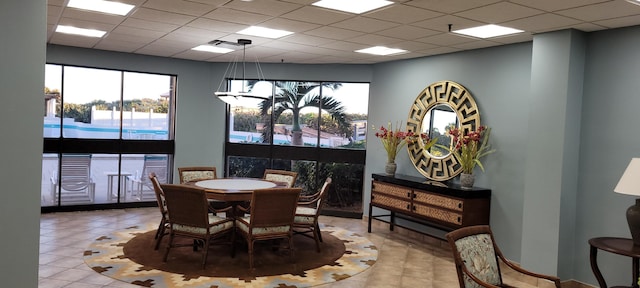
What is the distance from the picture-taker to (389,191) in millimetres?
6660

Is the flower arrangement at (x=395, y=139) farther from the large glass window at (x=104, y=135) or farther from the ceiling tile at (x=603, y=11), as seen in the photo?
the large glass window at (x=104, y=135)

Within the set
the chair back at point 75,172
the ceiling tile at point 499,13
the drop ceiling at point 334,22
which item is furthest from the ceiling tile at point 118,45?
the ceiling tile at point 499,13

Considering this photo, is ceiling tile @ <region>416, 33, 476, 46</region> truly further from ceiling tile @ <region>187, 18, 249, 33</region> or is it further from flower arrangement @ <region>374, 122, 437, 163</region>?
ceiling tile @ <region>187, 18, 249, 33</region>

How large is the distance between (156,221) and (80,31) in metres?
2.91

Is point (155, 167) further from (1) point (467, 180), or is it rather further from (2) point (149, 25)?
(1) point (467, 180)

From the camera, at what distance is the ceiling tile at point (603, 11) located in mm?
3763

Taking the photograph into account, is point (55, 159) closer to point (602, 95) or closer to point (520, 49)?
point (520, 49)

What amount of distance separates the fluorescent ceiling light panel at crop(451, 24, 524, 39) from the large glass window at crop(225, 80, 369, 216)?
119 inches

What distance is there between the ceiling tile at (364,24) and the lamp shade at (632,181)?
2463mm

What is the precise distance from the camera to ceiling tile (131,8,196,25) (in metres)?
4.75

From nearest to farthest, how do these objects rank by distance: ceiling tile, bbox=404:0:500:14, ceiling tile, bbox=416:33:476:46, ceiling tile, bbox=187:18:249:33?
ceiling tile, bbox=404:0:500:14 < ceiling tile, bbox=187:18:249:33 < ceiling tile, bbox=416:33:476:46

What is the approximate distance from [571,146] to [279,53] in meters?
4.16

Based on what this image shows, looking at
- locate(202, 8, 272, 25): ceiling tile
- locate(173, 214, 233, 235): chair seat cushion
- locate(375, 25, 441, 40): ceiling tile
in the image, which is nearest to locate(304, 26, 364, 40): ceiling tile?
locate(375, 25, 441, 40): ceiling tile

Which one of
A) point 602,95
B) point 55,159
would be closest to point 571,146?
point 602,95
